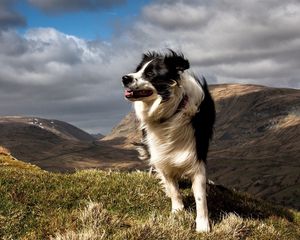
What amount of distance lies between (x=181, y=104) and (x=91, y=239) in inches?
169

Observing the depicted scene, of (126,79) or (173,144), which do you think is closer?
(126,79)

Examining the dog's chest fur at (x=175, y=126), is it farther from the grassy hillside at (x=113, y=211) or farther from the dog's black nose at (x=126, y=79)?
the grassy hillside at (x=113, y=211)

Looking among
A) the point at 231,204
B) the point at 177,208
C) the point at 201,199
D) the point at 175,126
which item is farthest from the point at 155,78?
the point at 231,204

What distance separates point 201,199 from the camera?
1070 cm

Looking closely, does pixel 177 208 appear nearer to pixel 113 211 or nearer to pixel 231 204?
pixel 113 211

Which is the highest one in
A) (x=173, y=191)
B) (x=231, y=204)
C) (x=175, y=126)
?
(x=175, y=126)

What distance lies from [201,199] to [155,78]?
117 inches

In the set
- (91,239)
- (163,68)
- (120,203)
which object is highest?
(163,68)

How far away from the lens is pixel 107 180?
14.1m

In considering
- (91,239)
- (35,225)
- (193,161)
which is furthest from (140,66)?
(91,239)

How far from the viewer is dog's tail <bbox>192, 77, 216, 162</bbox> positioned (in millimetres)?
10656

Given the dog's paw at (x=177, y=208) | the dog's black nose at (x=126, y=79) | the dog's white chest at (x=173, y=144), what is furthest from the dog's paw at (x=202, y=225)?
the dog's black nose at (x=126, y=79)

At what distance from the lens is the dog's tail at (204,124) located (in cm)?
1066

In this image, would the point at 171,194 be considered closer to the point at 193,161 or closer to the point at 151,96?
the point at 193,161
